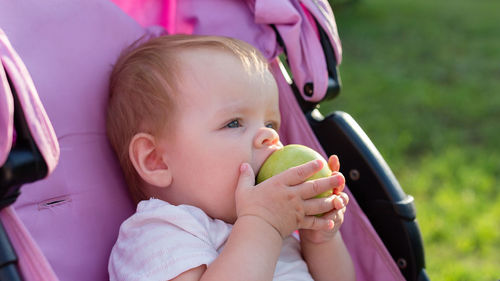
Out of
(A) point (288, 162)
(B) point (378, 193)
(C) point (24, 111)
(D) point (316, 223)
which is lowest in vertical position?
(B) point (378, 193)

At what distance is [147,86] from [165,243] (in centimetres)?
40

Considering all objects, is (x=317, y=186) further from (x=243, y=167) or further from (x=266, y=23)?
(x=266, y=23)

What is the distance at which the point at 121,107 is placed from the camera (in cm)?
155

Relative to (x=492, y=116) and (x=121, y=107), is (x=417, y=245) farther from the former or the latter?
(x=492, y=116)

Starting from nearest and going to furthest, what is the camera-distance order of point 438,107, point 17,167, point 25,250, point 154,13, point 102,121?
point 17,167 < point 25,250 < point 102,121 < point 154,13 < point 438,107

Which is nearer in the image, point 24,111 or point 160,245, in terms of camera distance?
point 24,111

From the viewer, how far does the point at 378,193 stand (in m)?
1.68

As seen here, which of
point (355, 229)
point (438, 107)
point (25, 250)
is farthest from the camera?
point (438, 107)

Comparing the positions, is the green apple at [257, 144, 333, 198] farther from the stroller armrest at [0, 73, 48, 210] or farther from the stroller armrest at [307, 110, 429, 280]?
the stroller armrest at [0, 73, 48, 210]

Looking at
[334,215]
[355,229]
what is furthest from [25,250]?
[355,229]

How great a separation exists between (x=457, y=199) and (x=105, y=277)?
2231 mm

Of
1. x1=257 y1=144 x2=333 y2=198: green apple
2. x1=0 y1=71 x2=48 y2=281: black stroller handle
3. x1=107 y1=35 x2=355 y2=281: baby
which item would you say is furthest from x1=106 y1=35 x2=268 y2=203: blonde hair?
x1=0 y1=71 x2=48 y2=281: black stroller handle

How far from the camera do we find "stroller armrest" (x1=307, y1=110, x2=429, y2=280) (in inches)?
64.9

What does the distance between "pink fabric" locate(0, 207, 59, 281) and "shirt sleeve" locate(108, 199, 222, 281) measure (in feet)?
0.68
